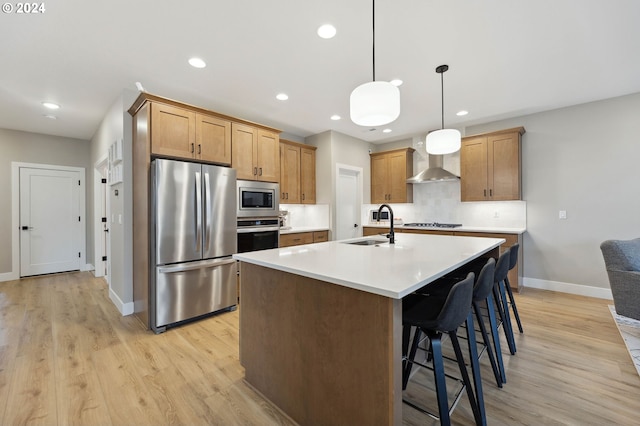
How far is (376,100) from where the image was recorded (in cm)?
185

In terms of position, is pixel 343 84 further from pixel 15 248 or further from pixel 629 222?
pixel 15 248

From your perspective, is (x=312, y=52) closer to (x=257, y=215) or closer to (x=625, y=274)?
(x=257, y=215)

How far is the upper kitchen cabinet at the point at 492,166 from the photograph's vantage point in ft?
14.1

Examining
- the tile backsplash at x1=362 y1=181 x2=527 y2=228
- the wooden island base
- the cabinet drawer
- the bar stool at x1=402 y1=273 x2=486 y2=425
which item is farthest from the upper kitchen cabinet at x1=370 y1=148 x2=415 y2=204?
the wooden island base

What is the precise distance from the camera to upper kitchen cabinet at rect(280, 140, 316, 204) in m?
4.80

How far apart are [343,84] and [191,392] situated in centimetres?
328

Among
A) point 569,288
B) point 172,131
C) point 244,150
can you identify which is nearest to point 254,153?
point 244,150

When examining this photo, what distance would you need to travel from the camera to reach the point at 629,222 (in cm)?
366

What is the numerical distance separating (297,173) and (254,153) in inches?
50.3

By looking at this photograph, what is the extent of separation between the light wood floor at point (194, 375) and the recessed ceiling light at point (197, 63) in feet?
8.96

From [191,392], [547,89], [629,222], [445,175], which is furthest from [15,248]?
[629,222]

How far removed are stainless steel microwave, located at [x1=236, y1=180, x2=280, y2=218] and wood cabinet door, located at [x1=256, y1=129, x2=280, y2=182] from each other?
0.13m

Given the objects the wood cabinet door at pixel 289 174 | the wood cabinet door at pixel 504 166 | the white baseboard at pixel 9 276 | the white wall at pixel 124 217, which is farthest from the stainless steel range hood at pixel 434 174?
the white baseboard at pixel 9 276

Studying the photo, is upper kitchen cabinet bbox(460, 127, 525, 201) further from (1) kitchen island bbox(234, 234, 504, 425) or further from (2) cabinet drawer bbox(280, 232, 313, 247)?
(1) kitchen island bbox(234, 234, 504, 425)
